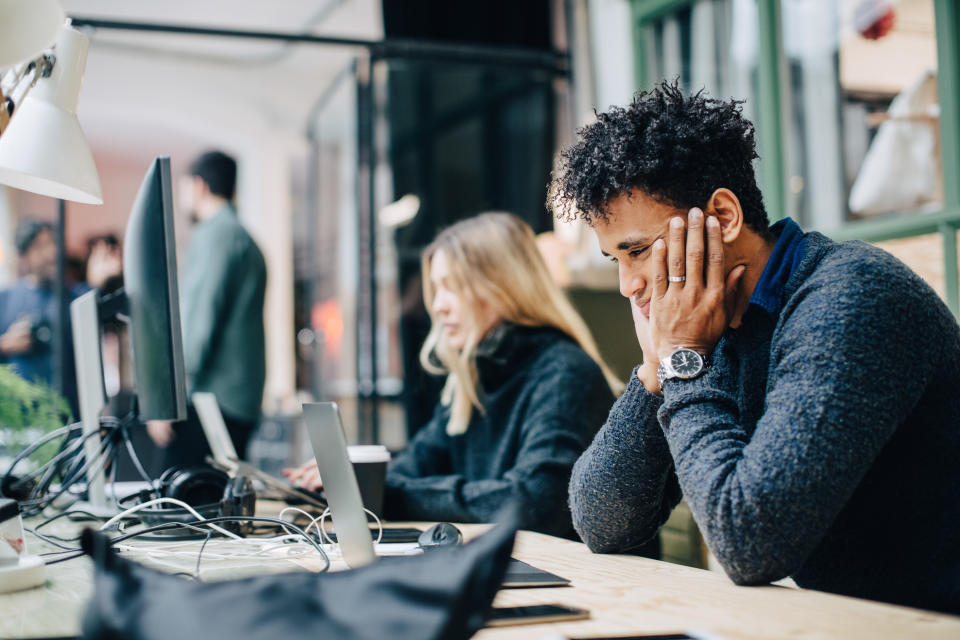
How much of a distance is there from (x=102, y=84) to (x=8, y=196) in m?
2.00

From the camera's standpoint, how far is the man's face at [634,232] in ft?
3.95

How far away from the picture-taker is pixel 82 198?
4.61 feet

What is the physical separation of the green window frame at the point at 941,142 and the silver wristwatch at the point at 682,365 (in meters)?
0.89

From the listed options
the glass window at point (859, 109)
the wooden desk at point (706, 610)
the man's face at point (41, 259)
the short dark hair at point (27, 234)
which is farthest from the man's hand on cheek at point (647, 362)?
the short dark hair at point (27, 234)

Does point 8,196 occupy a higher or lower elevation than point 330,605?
higher

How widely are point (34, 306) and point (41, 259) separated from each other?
22 centimetres

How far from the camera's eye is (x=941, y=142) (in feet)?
7.87

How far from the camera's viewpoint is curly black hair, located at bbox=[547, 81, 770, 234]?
3.89 feet

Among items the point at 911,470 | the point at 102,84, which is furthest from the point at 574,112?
the point at 102,84

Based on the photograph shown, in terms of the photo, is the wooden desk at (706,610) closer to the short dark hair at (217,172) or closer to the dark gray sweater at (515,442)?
the dark gray sweater at (515,442)

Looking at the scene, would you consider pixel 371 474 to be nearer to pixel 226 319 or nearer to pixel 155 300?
pixel 155 300

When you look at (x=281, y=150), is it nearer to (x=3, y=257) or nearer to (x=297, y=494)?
(x=3, y=257)

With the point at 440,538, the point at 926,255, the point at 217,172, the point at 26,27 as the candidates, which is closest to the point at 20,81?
the point at 26,27

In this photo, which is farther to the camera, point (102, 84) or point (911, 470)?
point (102, 84)
